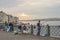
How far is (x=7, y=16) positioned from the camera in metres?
80.6

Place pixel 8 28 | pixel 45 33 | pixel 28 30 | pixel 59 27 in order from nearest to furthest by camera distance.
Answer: pixel 59 27 → pixel 45 33 → pixel 28 30 → pixel 8 28

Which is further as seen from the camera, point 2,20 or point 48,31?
point 2,20

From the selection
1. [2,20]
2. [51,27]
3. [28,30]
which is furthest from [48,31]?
[2,20]

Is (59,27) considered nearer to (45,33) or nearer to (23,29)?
(45,33)

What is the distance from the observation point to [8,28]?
131ft

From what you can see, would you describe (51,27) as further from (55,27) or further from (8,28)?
(8,28)

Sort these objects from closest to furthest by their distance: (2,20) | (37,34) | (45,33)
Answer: (45,33)
(37,34)
(2,20)

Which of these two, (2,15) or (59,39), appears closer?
(59,39)

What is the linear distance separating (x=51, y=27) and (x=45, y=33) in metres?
1.28

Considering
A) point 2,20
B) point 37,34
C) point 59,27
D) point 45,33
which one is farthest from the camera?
point 2,20

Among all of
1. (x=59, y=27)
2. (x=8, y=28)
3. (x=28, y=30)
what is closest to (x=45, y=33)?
(x=59, y=27)

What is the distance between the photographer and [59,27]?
24203 millimetres

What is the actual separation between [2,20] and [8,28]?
132ft

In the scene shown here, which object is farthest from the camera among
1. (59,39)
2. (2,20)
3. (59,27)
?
(2,20)
